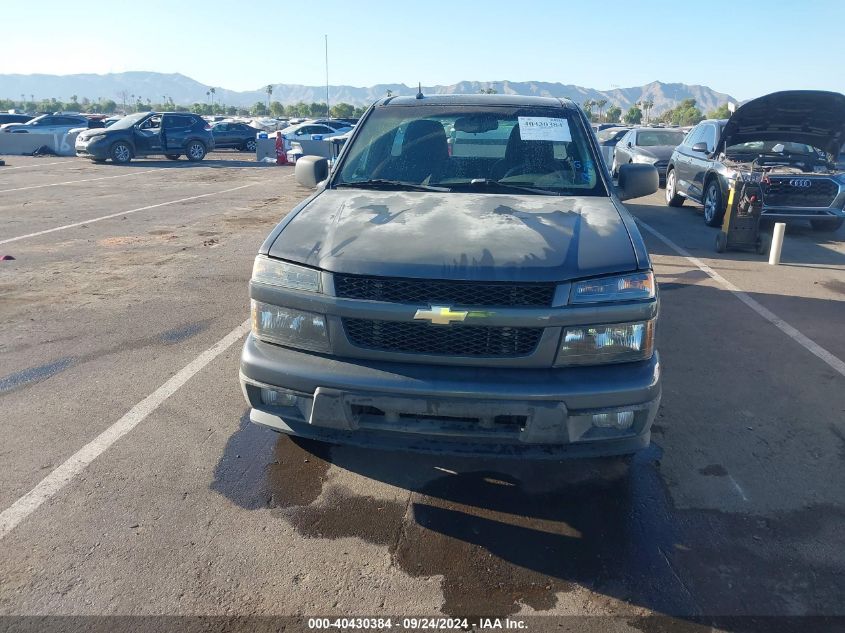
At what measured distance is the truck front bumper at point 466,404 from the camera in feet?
9.09

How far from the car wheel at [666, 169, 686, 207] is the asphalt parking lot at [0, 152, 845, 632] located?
814 centimetres

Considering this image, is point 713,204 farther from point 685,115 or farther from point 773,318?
point 685,115

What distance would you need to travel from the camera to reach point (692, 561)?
2857 millimetres

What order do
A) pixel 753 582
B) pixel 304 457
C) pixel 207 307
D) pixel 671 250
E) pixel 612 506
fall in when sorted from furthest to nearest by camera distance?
pixel 671 250 < pixel 207 307 < pixel 304 457 < pixel 612 506 < pixel 753 582

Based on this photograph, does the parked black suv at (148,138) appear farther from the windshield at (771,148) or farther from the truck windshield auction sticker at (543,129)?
the truck windshield auction sticker at (543,129)

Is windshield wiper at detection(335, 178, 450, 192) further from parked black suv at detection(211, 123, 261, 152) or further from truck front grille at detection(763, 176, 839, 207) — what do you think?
parked black suv at detection(211, 123, 261, 152)

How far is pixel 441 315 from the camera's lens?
2811mm

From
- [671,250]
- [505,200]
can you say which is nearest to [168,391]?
[505,200]

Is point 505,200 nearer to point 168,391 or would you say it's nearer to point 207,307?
point 168,391

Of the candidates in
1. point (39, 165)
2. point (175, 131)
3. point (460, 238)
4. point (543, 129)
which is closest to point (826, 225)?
point (543, 129)

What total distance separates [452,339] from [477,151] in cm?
185

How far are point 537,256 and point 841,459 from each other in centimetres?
229

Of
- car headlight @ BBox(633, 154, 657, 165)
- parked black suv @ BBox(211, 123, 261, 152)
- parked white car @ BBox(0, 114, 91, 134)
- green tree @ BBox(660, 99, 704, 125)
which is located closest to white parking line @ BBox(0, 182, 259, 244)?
car headlight @ BBox(633, 154, 657, 165)

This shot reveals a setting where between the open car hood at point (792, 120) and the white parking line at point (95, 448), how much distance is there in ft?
28.1
